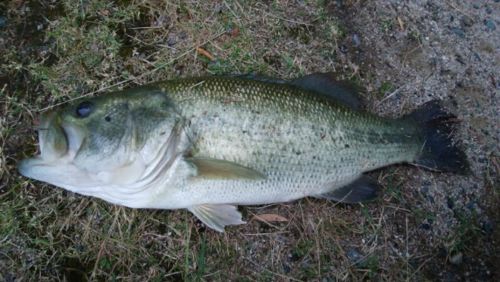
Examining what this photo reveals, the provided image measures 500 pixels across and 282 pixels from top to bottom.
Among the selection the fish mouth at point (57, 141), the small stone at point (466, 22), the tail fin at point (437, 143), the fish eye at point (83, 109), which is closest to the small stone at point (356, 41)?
the tail fin at point (437, 143)

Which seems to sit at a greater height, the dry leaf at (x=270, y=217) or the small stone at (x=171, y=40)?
the small stone at (x=171, y=40)

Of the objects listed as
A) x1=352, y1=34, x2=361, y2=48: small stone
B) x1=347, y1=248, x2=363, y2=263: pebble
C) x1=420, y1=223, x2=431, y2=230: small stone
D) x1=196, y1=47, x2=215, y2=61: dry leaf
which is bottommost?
x1=347, y1=248, x2=363, y2=263: pebble

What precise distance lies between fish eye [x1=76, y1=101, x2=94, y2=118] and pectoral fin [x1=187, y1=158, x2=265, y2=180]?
68 cm

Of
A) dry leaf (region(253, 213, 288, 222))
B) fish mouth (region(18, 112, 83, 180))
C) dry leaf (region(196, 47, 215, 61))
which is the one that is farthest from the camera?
dry leaf (region(196, 47, 215, 61))

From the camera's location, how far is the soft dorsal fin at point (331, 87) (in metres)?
3.31

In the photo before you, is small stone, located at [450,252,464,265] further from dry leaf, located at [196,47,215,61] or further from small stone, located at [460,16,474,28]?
dry leaf, located at [196,47,215,61]

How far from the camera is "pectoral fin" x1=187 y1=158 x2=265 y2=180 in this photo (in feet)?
9.37

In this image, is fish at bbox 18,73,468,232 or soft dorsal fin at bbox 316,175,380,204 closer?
fish at bbox 18,73,468,232

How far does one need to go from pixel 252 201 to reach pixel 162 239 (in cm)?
76

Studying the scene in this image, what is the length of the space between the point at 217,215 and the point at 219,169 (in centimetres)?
42

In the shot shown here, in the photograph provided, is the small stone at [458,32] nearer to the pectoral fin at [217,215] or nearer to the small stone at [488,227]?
the small stone at [488,227]

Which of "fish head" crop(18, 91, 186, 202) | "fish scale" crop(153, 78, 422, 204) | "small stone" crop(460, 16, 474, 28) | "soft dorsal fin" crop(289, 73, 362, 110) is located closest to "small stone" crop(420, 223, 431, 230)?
"fish scale" crop(153, 78, 422, 204)

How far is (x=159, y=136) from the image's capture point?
2828 mm

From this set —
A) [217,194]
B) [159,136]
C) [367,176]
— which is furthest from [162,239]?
[367,176]
